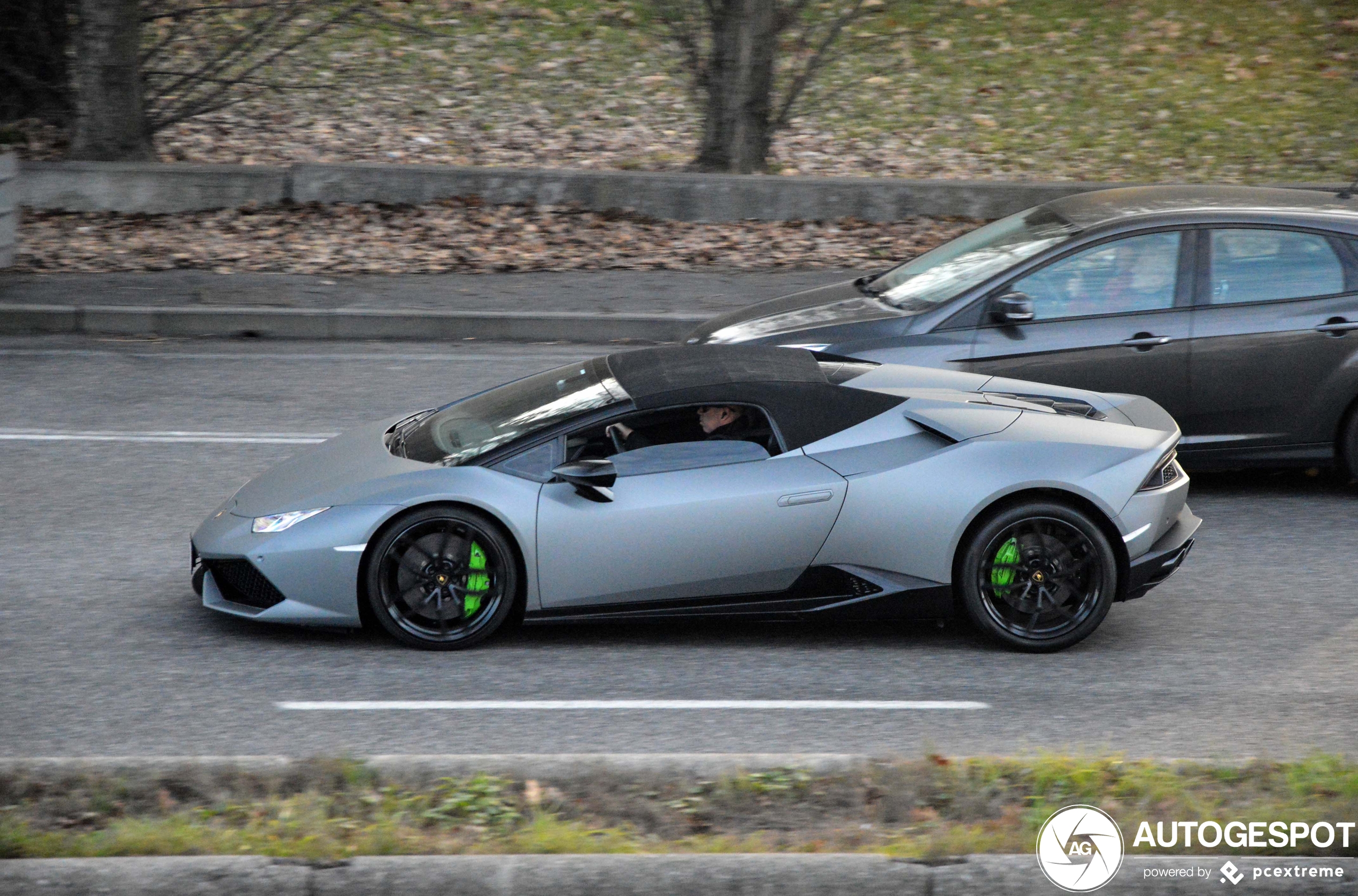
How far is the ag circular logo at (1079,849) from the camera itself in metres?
3.79

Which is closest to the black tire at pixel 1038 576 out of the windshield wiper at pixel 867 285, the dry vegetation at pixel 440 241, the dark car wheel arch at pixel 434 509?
the dark car wheel arch at pixel 434 509

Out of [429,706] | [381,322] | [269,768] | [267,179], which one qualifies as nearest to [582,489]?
[429,706]

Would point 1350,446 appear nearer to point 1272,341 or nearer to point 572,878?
point 1272,341

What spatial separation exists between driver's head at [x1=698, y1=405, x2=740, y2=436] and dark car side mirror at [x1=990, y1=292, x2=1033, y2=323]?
2585mm

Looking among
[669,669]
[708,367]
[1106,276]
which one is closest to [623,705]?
[669,669]

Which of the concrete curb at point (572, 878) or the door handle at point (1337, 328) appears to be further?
the door handle at point (1337, 328)

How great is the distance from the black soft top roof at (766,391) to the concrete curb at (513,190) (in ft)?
30.2

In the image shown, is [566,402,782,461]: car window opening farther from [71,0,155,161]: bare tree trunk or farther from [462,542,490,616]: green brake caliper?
[71,0,155,161]: bare tree trunk

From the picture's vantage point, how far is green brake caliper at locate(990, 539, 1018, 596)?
19.6 ft

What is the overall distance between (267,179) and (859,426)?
11126 mm

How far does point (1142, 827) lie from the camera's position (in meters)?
4.07

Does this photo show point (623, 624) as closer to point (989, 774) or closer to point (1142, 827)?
point (989, 774)

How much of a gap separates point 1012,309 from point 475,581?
3564 millimetres

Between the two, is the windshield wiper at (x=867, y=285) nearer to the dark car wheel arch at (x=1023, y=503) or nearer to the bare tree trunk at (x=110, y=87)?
the dark car wheel arch at (x=1023, y=503)
